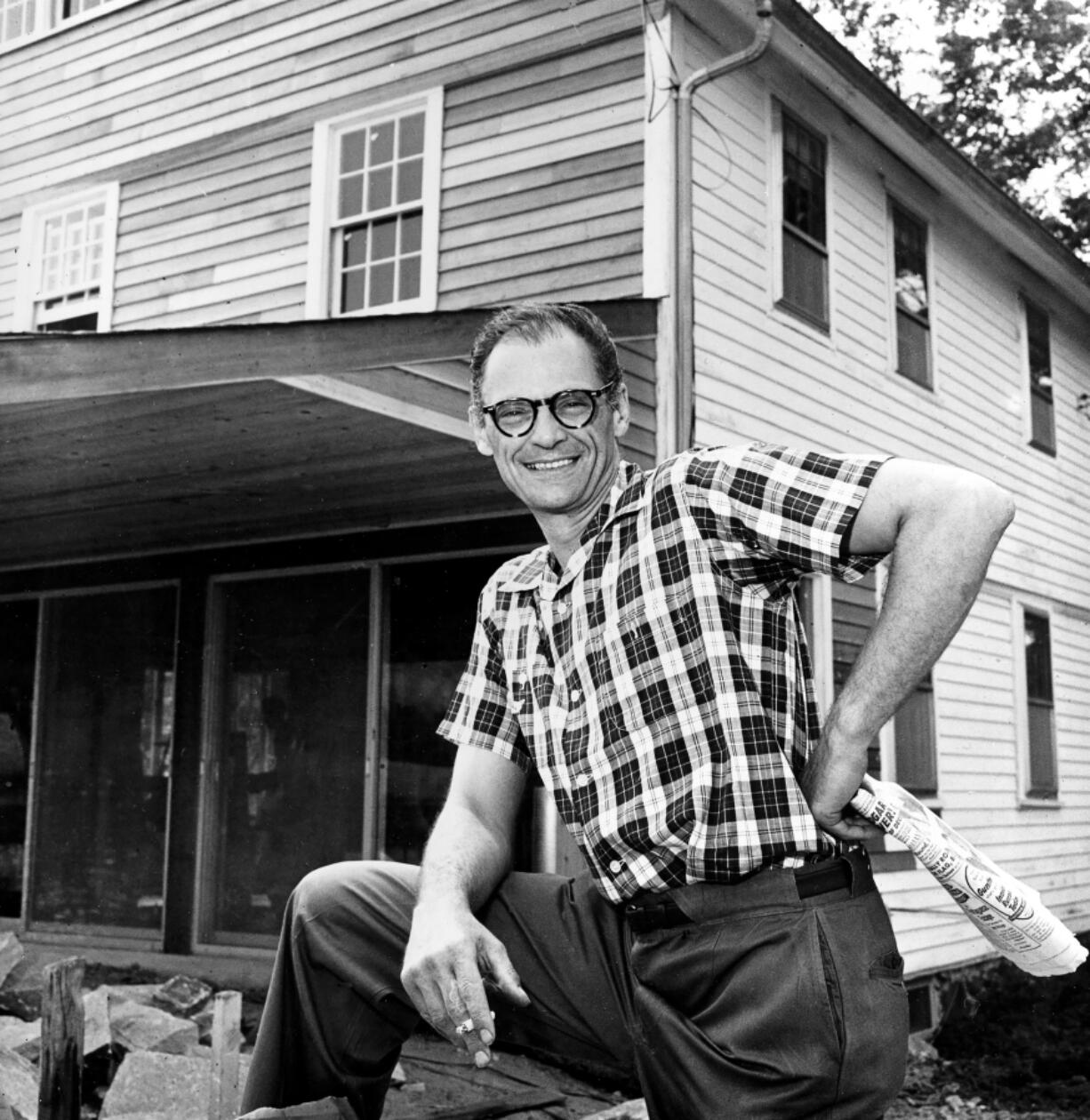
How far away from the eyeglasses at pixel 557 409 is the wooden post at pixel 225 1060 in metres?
2.76

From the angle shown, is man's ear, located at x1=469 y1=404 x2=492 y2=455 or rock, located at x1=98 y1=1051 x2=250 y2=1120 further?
rock, located at x1=98 y1=1051 x2=250 y2=1120

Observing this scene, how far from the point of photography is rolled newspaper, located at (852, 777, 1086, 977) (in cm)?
206

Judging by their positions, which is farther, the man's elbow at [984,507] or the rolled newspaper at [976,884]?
the rolled newspaper at [976,884]

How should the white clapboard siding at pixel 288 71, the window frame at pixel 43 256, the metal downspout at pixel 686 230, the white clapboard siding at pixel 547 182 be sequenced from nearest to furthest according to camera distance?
the metal downspout at pixel 686 230
the white clapboard siding at pixel 547 182
the white clapboard siding at pixel 288 71
the window frame at pixel 43 256

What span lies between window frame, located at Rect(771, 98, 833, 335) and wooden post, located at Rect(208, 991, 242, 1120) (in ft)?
18.0

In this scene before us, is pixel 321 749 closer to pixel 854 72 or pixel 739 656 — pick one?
pixel 854 72

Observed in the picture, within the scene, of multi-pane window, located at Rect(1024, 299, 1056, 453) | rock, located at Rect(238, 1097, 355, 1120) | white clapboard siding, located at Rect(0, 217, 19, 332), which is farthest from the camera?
multi-pane window, located at Rect(1024, 299, 1056, 453)

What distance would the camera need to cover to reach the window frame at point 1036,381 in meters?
12.4

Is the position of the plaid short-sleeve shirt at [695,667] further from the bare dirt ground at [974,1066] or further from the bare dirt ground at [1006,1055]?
the bare dirt ground at [1006,1055]

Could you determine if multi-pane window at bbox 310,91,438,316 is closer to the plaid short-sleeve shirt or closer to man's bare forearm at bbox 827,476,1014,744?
the plaid short-sleeve shirt

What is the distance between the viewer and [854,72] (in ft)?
29.4

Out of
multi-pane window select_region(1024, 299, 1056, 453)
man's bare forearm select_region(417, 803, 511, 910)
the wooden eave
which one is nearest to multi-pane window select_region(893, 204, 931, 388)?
multi-pane window select_region(1024, 299, 1056, 453)

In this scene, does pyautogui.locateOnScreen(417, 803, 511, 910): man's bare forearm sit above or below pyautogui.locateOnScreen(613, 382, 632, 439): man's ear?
below

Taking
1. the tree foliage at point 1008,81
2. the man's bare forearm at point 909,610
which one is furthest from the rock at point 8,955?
the tree foliage at point 1008,81
